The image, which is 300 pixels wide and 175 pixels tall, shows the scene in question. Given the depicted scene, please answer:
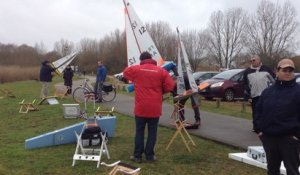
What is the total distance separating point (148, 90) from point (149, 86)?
0.23 ft

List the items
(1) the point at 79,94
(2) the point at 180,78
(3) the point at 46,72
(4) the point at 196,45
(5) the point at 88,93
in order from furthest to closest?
1. (4) the point at 196,45
2. (3) the point at 46,72
3. (1) the point at 79,94
4. (5) the point at 88,93
5. (2) the point at 180,78

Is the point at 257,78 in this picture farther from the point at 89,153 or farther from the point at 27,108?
the point at 27,108

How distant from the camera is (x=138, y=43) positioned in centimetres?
950

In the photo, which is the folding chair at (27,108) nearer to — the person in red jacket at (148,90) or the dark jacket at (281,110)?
the person in red jacket at (148,90)

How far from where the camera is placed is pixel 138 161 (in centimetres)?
766

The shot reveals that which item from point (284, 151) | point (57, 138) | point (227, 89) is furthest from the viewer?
point (227, 89)

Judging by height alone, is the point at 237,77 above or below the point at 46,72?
below

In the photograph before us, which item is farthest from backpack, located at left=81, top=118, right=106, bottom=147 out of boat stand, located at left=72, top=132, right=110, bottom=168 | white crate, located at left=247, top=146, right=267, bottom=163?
white crate, located at left=247, top=146, right=267, bottom=163

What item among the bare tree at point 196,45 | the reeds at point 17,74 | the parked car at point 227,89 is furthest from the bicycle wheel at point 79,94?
the bare tree at point 196,45

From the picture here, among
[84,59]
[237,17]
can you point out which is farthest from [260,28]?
[84,59]

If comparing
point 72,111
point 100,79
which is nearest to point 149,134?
point 72,111

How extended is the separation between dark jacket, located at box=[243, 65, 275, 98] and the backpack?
3290 millimetres

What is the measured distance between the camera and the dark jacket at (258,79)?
924 cm

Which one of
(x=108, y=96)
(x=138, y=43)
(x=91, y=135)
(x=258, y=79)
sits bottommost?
(x=91, y=135)
